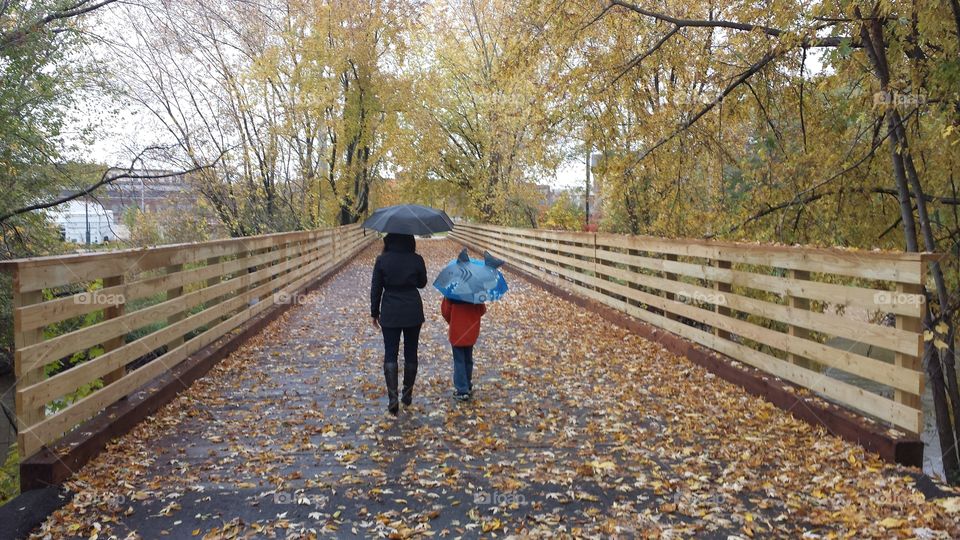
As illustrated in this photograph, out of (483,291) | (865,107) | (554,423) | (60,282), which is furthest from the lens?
(865,107)

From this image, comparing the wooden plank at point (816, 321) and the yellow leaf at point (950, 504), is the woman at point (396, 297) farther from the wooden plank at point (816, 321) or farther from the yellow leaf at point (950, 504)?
the yellow leaf at point (950, 504)

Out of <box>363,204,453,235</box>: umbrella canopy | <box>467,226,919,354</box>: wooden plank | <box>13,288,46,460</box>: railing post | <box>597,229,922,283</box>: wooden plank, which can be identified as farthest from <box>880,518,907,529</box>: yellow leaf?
<box>13,288,46,460</box>: railing post

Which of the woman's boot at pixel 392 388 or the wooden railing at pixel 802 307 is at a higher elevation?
the wooden railing at pixel 802 307

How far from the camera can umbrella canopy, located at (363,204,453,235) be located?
20.2 ft

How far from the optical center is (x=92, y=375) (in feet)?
16.5

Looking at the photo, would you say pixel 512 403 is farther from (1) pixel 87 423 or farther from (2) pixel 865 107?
(2) pixel 865 107

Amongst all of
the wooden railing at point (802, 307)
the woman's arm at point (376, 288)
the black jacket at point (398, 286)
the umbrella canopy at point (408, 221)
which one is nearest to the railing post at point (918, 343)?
the wooden railing at point (802, 307)

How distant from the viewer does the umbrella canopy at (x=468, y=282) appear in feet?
21.6

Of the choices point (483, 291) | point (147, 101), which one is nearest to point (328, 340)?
point (483, 291)

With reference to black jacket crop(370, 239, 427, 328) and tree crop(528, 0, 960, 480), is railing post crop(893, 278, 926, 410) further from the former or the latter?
black jacket crop(370, 239, 427, 328)

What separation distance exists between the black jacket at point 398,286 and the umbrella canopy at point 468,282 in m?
0.27

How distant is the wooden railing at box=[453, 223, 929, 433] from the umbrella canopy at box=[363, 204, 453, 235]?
302cm

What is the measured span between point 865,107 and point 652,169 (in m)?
3.62

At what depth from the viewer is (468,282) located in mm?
6621
